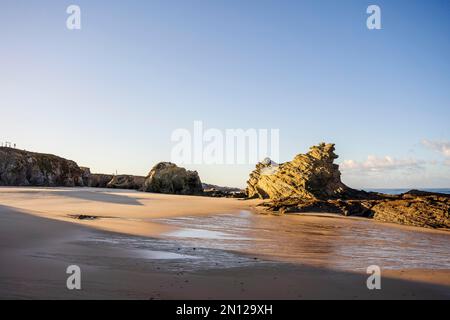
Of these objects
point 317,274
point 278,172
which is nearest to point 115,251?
point 317,274

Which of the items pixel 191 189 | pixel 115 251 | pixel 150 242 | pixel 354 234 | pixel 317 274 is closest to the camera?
pixel 317 274

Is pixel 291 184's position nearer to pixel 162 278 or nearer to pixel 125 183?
pixel 162 278

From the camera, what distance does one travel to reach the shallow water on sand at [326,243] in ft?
20.3

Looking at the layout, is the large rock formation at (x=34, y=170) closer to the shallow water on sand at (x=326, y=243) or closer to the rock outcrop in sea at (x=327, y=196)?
the rock outcrop in sea at (x=327, y=196)

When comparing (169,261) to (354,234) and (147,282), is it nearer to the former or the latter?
(147,282)

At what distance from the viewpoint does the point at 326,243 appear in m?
7.95

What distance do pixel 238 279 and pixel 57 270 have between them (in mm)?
2316

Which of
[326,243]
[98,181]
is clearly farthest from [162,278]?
[98,181]

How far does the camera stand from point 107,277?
4.41m
